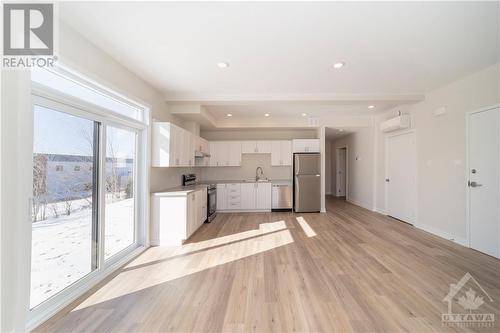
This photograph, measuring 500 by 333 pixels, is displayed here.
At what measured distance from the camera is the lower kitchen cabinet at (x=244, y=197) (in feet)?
18.6

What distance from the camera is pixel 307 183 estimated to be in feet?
18.4

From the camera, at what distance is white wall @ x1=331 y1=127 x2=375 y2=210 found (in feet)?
19.1

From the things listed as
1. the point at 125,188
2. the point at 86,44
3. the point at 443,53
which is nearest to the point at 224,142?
the point at 125,188

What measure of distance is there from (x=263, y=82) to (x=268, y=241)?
2739mm

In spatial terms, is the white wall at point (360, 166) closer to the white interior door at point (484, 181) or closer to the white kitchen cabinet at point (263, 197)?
the white interior door at point (484, 181)

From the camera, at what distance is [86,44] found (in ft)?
7.00

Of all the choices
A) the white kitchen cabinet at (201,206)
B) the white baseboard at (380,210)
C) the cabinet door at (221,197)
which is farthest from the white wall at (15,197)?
the white baseboard at (380,210)

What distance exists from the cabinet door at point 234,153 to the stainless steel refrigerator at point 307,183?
1.73 m

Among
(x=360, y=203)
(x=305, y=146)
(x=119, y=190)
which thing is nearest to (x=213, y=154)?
(x=305, y=146)

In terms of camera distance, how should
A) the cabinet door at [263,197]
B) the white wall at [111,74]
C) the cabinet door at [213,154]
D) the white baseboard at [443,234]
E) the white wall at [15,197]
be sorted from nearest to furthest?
the white wall at [15,197]
the white wall at [111,74]
the white baseboard at [443,234]
the cabinet door at [263,197]
the cabinet door at [213,154]

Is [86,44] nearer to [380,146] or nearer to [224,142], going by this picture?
[224,142]

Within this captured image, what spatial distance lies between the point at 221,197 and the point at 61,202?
3.87 m

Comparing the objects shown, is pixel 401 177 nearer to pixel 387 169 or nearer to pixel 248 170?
pixel 387 169

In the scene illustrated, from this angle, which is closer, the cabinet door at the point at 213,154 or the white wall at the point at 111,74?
the white wall at the point at 111,74
